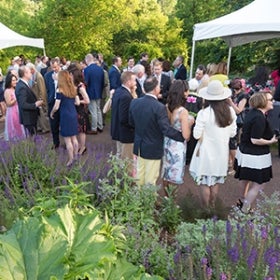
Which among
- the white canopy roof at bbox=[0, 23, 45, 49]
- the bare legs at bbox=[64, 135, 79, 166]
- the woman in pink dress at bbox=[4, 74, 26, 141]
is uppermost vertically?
the white canopy roof at bbox=[0, 23, 45, 49]

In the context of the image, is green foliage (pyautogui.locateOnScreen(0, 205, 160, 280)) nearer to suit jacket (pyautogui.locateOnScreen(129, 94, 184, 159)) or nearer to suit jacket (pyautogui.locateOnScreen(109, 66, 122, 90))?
suit jacket (pyautogui.locateOnScreen(129, 94, 184, 159))

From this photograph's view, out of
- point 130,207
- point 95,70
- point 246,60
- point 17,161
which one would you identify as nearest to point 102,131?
point 95,70

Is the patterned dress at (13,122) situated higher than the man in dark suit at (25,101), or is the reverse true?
the man in dark suit at (25,101)

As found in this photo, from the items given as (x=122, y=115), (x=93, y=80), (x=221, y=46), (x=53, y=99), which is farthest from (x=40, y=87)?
(x=221, y=46)

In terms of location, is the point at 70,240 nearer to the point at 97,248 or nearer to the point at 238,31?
the point at 97,248

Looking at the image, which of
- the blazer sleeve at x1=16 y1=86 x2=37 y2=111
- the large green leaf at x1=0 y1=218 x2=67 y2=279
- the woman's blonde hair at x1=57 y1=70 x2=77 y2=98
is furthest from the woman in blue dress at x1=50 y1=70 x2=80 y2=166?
the large green leaf at x1=0 y1=218 x2=67 y2=279

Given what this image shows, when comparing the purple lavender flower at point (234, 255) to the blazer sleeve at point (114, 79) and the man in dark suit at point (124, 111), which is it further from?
the blazer sleeve at point (114, 79)

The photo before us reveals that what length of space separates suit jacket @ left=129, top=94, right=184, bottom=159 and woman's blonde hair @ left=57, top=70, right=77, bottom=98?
1.86 meters

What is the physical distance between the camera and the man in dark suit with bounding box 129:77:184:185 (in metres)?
4.73

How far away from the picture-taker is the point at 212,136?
463cm

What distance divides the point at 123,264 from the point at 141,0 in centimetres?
3560

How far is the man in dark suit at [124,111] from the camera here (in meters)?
5.94

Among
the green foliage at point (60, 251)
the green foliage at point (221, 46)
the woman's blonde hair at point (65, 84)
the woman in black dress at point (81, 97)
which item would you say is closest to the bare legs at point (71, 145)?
the woman in black dress at point (81, 97)

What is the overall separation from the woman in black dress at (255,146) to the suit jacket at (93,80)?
5.12 m
